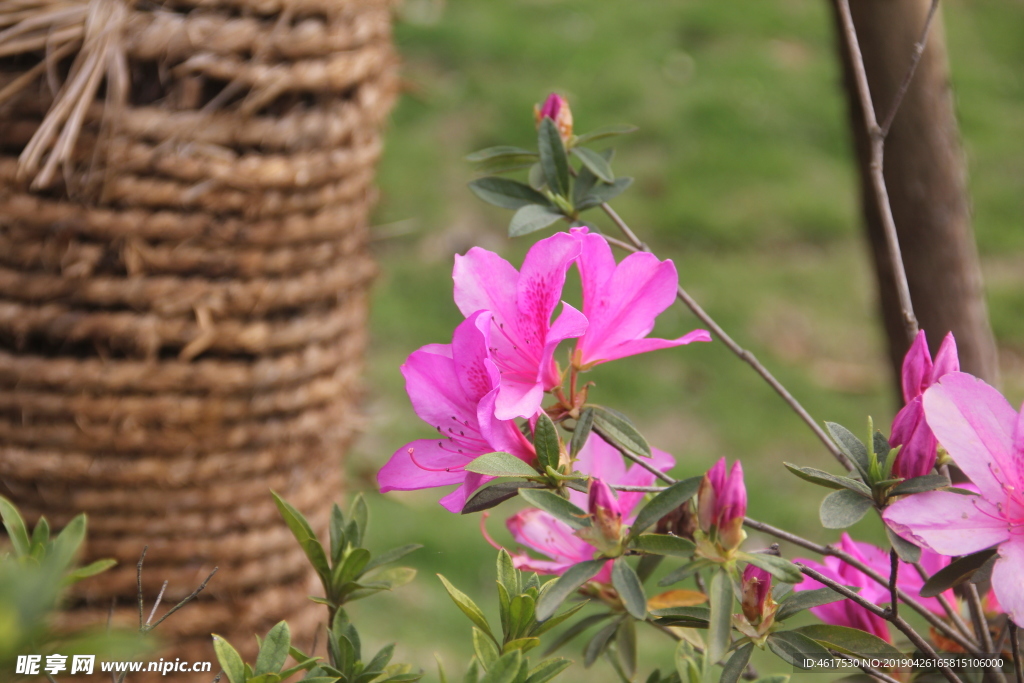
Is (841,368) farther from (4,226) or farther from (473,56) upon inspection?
(4,226)

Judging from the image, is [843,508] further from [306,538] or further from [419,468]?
[306,538]

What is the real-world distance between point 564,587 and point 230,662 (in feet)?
0.69

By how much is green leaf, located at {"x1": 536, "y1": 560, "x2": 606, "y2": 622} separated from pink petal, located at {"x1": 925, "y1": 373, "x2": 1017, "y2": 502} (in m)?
0.19

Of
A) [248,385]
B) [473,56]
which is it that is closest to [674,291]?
[248,385]

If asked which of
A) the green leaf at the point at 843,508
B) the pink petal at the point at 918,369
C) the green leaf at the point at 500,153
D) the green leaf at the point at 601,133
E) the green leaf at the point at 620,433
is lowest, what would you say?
the green leaf at the point at 843,508

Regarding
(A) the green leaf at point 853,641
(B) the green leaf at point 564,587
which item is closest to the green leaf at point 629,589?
(B) the green leaf at point 564,587

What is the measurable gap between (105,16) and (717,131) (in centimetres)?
260

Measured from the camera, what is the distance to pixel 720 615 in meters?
0.47

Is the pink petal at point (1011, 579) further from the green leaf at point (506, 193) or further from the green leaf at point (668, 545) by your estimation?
the green leaf at point (506, 193)

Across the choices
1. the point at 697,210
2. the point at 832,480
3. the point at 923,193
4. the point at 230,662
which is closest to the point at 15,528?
the point at 230,662

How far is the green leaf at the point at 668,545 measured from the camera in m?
0.48

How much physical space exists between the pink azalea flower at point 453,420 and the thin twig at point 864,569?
0.45 ft

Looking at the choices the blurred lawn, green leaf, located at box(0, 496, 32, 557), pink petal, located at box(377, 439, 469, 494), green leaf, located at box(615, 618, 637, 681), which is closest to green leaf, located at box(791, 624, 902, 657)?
green leaf, located at box(615, 618, 637, 681)

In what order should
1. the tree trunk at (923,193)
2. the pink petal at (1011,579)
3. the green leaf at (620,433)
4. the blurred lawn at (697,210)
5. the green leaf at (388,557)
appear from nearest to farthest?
the pink petal at (1011,579) < the green leaf at (620,433) < the green leaf at (388,557) < the tree trunk at (923,193) < the blurred lawn at (697,210)
